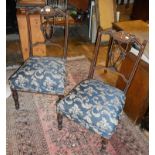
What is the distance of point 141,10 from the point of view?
3789 mm

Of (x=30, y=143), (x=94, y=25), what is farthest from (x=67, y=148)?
(x=94, y=25)

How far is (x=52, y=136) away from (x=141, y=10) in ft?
9.66

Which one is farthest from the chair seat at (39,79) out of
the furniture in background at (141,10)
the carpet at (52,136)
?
the furniture in background at (141,10)

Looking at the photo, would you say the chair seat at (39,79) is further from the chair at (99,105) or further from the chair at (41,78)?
the chair at (99,105)

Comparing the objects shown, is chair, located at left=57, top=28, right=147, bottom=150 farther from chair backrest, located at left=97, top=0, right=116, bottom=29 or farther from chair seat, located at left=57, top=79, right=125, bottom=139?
chair backrest, located at left=97, top=0, right=116, bottom=29

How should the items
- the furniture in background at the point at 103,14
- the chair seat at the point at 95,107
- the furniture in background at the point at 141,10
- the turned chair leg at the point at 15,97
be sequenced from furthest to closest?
the furniture in background at the point at 141,10, the furniture in background at the point at 103,14, the turned chair leg at the point at 15,97, the chair seat at the point at 95,107

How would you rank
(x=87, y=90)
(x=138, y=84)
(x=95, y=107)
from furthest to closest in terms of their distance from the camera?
1. (x=138, y=84)
2. (x=87, y=90)
3. (x=95, y=107)

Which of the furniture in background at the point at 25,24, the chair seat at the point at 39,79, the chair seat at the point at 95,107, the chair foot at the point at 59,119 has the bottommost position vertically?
the chair foot at the point at 59,119

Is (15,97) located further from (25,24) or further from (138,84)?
(138,84)

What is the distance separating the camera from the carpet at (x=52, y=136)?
1.71m

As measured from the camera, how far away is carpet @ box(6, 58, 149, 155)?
67.2 inches

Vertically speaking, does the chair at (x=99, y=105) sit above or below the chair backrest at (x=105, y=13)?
below

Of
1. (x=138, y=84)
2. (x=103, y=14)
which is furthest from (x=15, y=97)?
(x=103, y=14)

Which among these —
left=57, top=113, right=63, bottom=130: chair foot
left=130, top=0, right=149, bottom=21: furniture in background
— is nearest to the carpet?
left=57, top=113, right=63, bottom=130: chair foot
